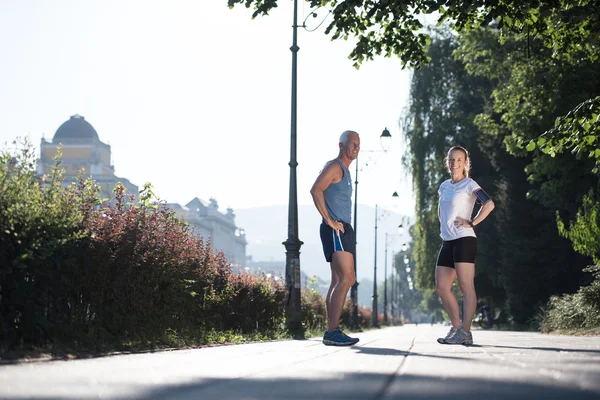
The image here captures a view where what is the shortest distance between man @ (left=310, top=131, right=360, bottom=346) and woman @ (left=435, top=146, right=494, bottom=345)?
122cm

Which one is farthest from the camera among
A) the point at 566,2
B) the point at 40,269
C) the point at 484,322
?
the point at 484,322

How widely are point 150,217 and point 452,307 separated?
378cm

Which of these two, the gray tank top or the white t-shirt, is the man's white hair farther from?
the white t-shirt

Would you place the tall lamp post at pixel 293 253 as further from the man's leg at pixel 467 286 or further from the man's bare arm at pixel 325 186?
the man's bare arm at pixel 325 186

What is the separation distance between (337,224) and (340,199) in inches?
12.9

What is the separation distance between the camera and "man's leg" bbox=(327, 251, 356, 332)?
375 inches

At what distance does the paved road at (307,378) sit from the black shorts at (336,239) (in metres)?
2.32

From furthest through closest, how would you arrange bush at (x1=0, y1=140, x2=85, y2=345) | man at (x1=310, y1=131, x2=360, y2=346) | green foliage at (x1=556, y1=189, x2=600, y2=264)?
green foliage at (x1=556, y1=189, x2=600, y2=264), man at (x1=310, y1=131, x2=360, y2=346), bush at (x1=0, y1=140, x2=85, y2=345)

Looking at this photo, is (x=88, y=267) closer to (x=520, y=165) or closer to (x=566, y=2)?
(x=566, y=2)

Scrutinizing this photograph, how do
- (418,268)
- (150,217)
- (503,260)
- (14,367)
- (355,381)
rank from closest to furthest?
(355,381) → (14,367) → (150,217) → (503,260) → (418,268)

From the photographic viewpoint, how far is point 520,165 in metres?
37.8

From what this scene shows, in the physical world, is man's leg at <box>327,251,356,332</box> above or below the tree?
below

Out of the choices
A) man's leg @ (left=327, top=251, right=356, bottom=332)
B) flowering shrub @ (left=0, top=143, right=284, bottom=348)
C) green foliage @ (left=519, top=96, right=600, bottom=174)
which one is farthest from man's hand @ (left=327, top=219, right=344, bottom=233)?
green foliage @ (left=519, top=96, right=600, bottom=174)

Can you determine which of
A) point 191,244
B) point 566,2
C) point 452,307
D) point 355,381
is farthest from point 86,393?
point 566,2
